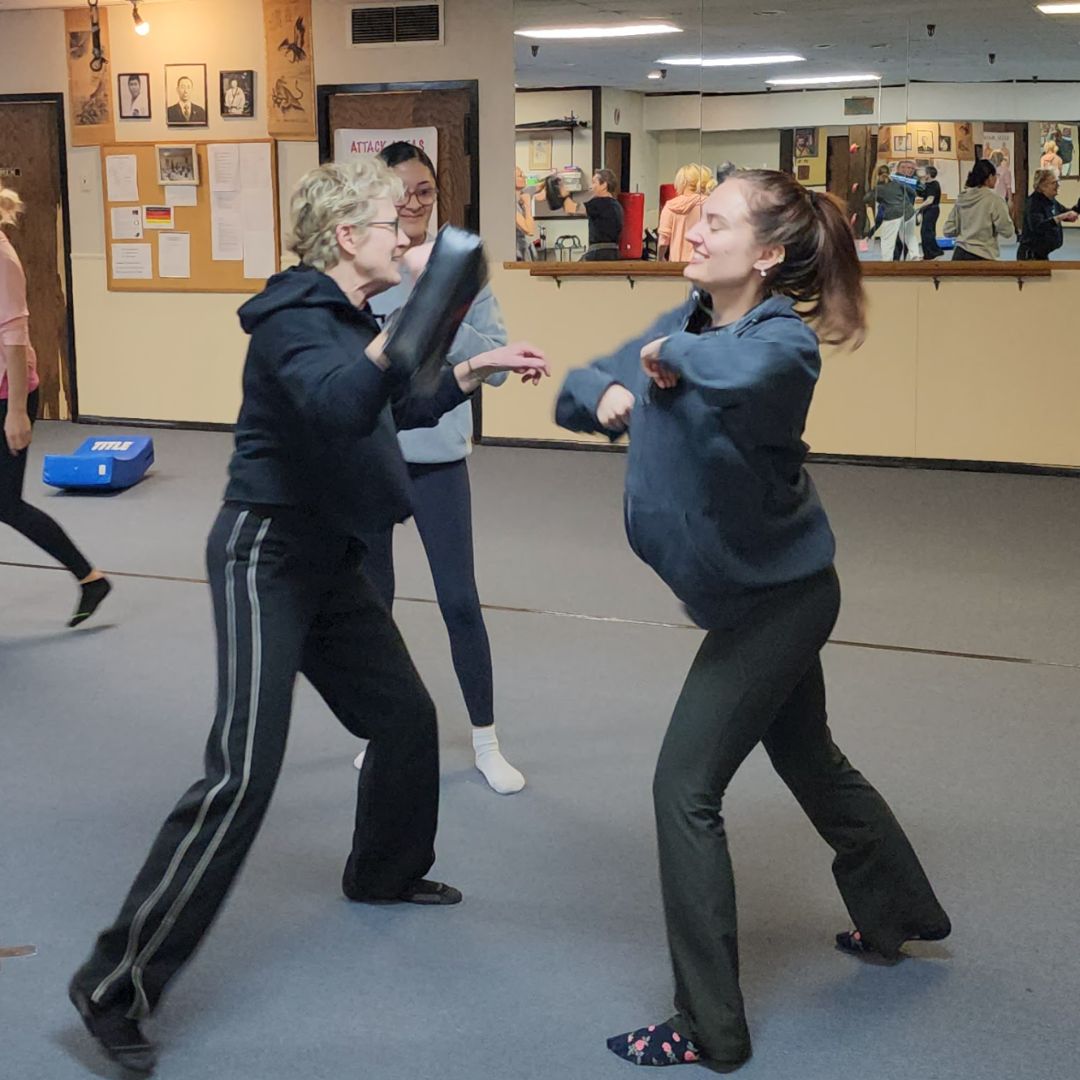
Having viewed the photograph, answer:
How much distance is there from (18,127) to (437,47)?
9.59ft

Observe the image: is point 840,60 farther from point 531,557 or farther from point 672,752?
point 672,752

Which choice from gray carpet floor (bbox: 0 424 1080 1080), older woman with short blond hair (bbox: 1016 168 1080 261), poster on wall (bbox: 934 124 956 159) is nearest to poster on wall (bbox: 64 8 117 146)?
gray carpet floor (bbox: 0 424 1080 1080)

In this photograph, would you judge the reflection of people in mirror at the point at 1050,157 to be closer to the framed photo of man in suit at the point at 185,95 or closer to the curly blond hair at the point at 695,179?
the curly blond hair at the point at 695,179

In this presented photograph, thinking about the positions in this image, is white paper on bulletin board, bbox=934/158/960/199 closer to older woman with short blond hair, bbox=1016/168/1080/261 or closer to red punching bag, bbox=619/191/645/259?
older woman with short blond hair, bbox=1016/168/1080/261

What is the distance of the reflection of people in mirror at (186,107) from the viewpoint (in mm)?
8758

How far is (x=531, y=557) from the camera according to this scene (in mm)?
5738

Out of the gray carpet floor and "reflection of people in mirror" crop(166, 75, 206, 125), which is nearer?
the gray carpet floor

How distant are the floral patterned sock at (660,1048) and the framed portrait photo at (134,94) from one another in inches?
311

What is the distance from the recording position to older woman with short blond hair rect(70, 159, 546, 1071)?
7.13 ft

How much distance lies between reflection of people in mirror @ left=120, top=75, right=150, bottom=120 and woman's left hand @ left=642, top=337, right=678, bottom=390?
7643 mm

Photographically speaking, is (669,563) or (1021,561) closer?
(669,563)

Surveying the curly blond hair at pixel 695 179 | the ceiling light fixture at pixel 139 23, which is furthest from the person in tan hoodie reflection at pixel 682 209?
the ceiling light fixture at pixel 139 23

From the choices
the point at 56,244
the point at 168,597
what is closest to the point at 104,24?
the point at 56,244

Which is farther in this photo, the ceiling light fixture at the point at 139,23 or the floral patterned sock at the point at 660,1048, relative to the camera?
the ceiling light fixture at the point at 139,23
